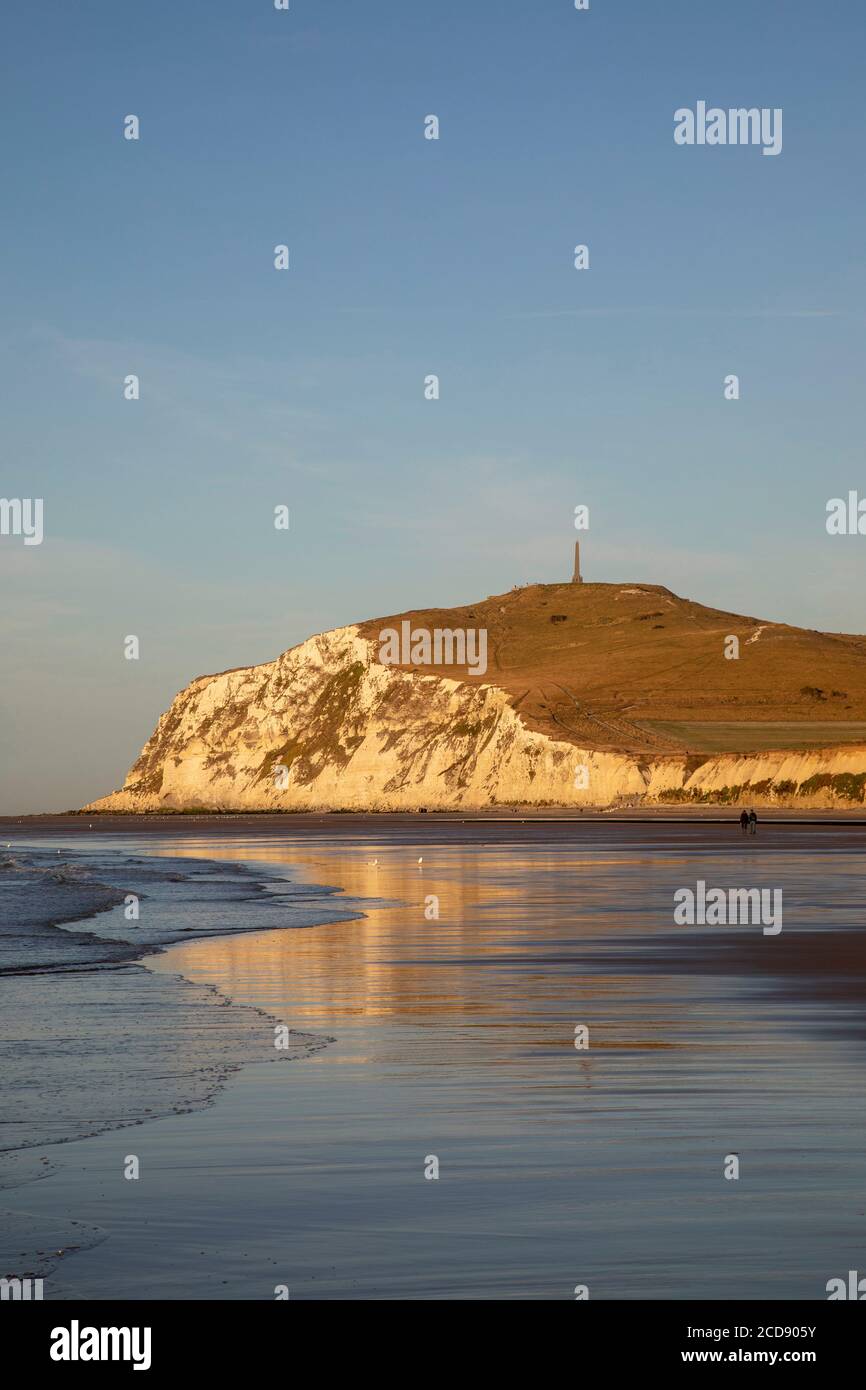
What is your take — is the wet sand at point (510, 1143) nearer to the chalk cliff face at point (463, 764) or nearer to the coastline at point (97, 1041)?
the coastline at point (97, 1041)

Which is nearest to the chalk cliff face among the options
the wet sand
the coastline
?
the coastline

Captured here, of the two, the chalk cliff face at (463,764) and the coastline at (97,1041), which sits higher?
the chalk cliff face at (463,764)

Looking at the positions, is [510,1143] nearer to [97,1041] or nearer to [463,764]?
[97,1041]

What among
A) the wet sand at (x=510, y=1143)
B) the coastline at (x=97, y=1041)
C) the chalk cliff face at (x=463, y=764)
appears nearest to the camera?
the wet sand at (x=510, y=1143)

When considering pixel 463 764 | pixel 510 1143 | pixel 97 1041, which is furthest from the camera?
pixel 463 764

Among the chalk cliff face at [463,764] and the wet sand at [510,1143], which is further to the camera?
the chalk cliff face at [463,764]

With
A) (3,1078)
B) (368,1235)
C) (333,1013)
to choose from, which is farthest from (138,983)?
(368,1235)

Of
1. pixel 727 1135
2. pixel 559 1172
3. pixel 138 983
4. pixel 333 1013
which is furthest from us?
pixel 138 983

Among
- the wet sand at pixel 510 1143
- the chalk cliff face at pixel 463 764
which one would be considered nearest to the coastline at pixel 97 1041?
the wet sand at pixel 510 1143

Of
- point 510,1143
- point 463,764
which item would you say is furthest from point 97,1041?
point 463,764

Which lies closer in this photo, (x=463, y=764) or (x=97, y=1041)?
(x=97, y=1041)
